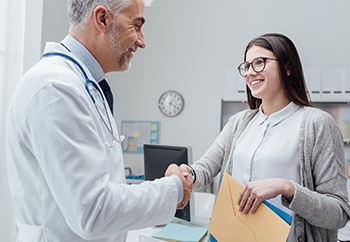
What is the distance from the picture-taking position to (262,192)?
3.15 ft

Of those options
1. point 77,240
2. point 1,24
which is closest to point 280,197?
point 77,240

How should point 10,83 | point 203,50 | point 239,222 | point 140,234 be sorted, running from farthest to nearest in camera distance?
point 203,50
point 10,83
point 140,234
point 239,222

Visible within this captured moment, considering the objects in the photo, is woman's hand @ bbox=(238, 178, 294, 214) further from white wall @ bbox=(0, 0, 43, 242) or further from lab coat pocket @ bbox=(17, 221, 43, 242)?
white wall @ bbox=(0, 0, 43, 242)

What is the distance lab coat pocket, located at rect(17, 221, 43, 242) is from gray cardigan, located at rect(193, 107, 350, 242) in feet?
2.24

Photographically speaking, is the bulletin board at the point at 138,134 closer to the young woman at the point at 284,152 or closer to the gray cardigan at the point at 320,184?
the young woman at the point at 284,152

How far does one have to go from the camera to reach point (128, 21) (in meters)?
0.91

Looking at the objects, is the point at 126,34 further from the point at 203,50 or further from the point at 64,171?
the point at 203,50

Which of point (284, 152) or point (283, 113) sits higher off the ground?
point (283, 113)

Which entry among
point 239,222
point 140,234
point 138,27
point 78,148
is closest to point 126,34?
point 138,27

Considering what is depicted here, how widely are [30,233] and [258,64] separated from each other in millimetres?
913

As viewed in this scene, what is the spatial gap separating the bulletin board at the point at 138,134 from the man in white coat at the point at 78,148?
2772 millimetres

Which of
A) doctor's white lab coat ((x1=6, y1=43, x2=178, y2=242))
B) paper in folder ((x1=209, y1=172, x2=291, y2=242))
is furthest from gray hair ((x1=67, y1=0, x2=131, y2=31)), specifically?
paper in folder ((x1=209, y1=172, x2=291, y2=242))

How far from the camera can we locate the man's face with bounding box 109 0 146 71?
0.90 metres

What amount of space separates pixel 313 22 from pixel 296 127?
2.57 metres
